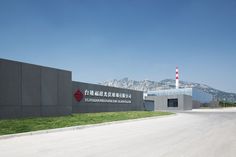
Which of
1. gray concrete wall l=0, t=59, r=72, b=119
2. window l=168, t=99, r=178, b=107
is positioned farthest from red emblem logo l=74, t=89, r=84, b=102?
window l=168, t=99, r=178, b=107

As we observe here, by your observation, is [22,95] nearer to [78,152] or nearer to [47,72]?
[47,72]

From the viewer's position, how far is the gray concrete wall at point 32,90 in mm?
19312

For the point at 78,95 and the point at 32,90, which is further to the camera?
the point at 78,95

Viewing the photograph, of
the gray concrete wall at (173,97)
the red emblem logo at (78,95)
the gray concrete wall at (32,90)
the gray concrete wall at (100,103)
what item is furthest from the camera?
the gray concrete wall at (173,97)

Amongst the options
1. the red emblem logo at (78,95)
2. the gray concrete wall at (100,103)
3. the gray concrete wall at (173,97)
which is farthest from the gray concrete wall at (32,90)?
the gray concrete wall at (173,97)

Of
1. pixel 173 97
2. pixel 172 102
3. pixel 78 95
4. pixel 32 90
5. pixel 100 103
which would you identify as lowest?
pixel 172 102

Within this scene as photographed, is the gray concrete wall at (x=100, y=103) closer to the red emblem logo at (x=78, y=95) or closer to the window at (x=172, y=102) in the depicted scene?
the red emblem logo at (x=78, y=95)

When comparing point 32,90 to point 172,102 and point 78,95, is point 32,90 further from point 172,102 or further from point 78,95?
point 172,102

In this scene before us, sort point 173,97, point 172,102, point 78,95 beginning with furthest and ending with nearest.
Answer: point 172,102 → point 173,97 → point 78,95

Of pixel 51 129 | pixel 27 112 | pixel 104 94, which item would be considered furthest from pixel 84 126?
pixel 104 94

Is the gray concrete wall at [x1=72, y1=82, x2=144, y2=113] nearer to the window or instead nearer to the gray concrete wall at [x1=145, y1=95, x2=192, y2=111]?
the gray concrete wall at [x1=145, y1=95, x2=192, y2=111]

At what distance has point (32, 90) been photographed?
70.8ft

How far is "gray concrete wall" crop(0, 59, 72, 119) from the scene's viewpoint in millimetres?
19312

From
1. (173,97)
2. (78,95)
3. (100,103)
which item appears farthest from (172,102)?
(78,95)
